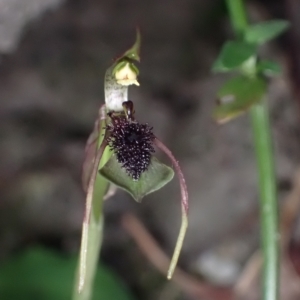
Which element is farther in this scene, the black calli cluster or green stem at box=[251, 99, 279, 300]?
green stem at box=[251, 99, 279, 300]

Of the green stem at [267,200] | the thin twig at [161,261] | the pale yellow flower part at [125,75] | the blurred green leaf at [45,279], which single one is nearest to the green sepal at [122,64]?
the pale yellow flower part at [125,75]

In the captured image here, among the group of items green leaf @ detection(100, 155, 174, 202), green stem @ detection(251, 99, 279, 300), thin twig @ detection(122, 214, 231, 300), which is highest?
green leaf @ detection(100, 155, 174, 202)

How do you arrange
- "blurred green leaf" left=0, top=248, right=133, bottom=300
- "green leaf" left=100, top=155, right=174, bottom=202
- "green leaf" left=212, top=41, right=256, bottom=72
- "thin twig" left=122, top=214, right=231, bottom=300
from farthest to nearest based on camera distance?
"thin twig" left=122, top=214, right=231, bottom=300 < "blurred green leaf" left=0, top=248, right=133, bottom=300 < "green leaf" left=212, top=41, right=256, bottom=72 < "green leaf" left=100, top=155, right=174, bottom=202

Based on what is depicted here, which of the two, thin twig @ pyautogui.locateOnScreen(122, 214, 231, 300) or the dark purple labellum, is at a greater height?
the dark purple labellum

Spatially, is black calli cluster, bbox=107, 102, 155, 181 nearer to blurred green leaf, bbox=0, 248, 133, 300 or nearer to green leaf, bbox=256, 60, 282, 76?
green leaf, bbox=256, 60, 282, 76

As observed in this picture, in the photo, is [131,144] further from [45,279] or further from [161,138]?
[161,138]

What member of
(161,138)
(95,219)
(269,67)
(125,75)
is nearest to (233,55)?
(269,67)

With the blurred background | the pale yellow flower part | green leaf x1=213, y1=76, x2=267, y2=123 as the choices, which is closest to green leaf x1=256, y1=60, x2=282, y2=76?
green leaf x1=213, y1=76, x2=267, y2=123
